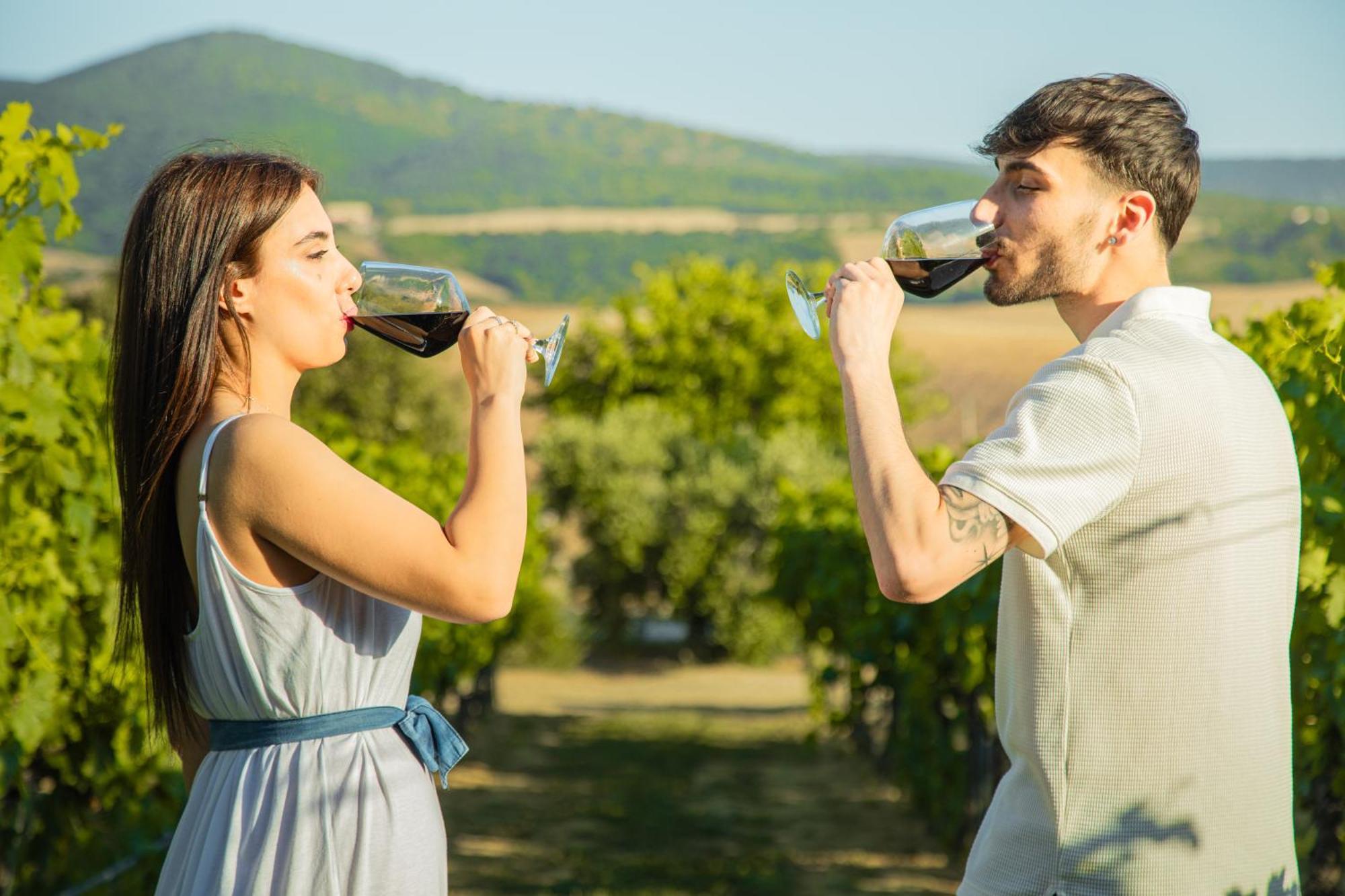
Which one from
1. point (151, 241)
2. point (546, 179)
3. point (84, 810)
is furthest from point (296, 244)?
point (546, 179)

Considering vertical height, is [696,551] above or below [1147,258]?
below

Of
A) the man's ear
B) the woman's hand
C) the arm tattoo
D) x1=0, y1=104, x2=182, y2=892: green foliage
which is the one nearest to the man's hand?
the arm tattoo

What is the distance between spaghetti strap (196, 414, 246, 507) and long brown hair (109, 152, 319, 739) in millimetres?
81

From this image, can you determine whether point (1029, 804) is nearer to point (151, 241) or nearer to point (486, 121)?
point (151, 241)

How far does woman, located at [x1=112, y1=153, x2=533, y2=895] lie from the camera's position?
6.23 ft

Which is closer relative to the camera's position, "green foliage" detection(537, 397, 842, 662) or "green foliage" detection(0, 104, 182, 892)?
"green foliage" detection(0, 104, 182, 892)

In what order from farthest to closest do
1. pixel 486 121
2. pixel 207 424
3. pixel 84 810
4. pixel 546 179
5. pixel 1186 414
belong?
pixel 486 121 → pixel 546 179 → pixel 84 810 → pixel 207 424 → pixel 1186 414

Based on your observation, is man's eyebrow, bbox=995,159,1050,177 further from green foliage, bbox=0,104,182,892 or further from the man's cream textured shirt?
green foliage, bbox=0,104,182,892

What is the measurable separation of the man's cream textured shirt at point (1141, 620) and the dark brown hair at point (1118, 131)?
33 centimetres

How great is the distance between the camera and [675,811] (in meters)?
10.2

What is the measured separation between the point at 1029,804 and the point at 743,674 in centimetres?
1999

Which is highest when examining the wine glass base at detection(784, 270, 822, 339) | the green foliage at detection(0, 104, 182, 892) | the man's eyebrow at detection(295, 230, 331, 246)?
the man's eyebrow at detection(295, 230, 331, 246)

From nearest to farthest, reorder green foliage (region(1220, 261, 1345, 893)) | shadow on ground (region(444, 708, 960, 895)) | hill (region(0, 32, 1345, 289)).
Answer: green foliage (region(1220, 261, 1345, 893)) < shadow on ground (region(444, 708, 960, 895)) < hill (region(0, 32, 1345, 289))

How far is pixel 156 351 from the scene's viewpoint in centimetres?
207
